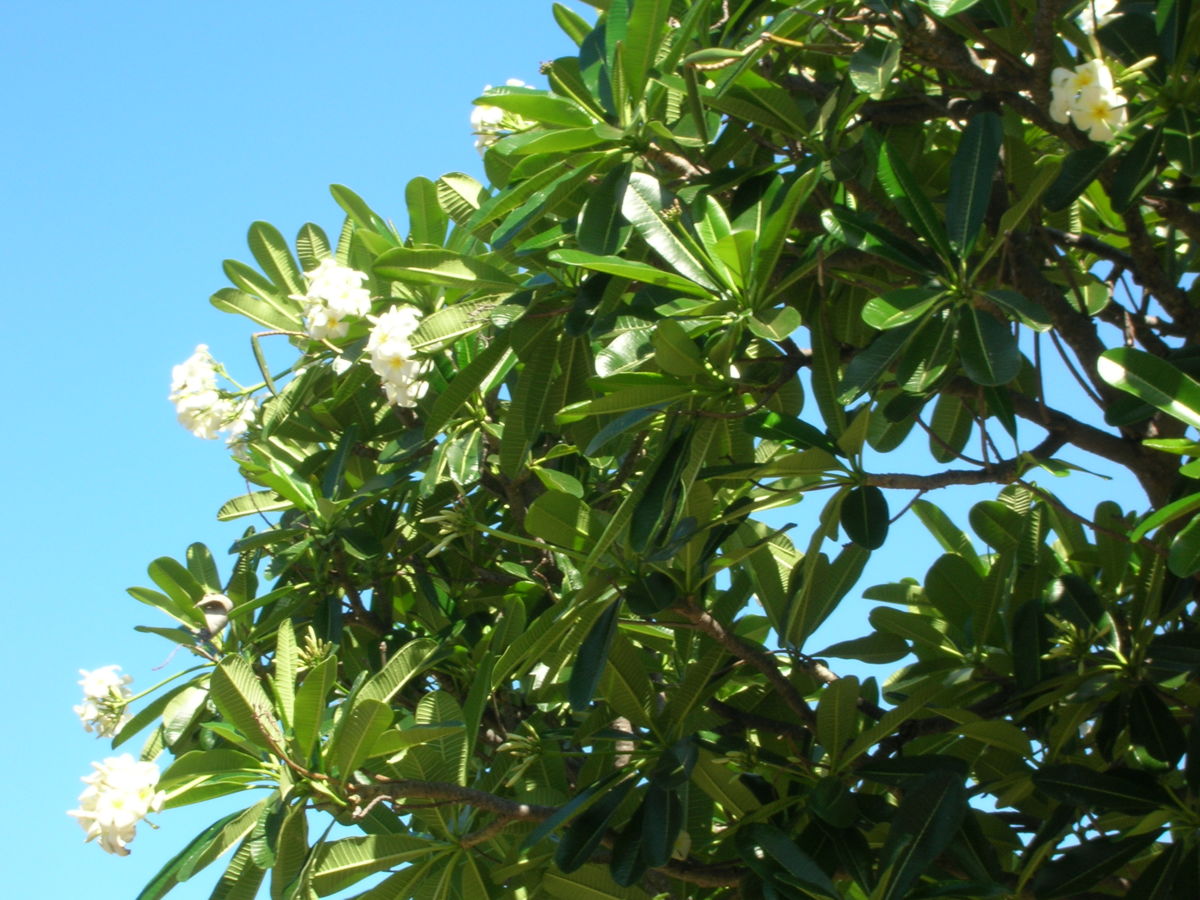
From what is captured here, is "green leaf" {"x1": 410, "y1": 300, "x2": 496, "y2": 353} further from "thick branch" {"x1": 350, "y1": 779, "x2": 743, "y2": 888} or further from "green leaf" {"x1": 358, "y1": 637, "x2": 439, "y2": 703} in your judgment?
"thick branch" {"x1": 350, "y1": 779, "x2": 743, "y2": 888}

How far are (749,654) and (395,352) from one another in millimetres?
770

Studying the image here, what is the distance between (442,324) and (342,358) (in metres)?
Result: 0.30

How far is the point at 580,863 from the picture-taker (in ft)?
5.68

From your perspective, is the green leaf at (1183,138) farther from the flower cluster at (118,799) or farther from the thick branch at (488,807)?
the flower cluster at (118,799)

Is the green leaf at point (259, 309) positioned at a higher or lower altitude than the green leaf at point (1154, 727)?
higher

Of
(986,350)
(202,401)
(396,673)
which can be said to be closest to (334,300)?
(202,401)

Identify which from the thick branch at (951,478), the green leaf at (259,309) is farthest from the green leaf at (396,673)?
the green leaf at (259,309)

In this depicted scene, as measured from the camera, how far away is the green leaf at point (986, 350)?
1493 millimetres

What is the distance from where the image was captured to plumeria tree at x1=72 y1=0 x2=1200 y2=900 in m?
1.66

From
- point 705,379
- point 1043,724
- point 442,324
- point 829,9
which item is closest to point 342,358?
point 442,324

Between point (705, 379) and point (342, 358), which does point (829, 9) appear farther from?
point (342, 358)

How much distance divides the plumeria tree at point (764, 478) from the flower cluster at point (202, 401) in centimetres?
29

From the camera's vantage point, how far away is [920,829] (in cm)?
169

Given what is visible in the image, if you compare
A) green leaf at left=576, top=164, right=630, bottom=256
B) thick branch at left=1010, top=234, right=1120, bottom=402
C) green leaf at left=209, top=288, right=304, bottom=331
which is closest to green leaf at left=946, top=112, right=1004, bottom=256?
thick branch at left=1010, top=234, right=1120, bottom=402
